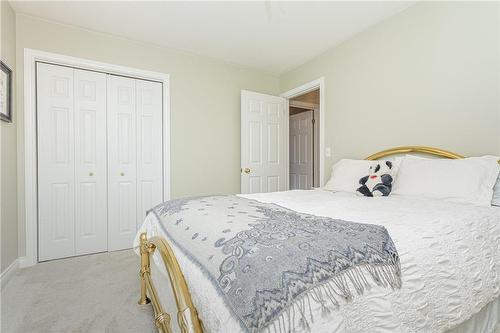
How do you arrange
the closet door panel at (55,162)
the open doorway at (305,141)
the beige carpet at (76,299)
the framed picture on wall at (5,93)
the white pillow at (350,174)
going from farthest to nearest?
the open doorway at (305,141), the closet door panel at (55,162), the white pillow at (350,174), the framed picture on wall at (5,93), the beige carpet at (76,299)

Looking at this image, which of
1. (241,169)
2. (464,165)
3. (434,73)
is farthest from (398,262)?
(241,169)

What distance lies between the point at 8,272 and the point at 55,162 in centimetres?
108

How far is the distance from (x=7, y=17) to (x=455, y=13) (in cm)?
385

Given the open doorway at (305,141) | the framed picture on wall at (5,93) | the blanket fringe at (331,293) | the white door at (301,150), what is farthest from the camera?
the white door at (301,150)

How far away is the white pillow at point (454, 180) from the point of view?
162 centimetres

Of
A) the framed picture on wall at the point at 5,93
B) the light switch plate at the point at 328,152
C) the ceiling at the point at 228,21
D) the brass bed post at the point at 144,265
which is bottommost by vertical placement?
the brass bed post at the point at 144,265

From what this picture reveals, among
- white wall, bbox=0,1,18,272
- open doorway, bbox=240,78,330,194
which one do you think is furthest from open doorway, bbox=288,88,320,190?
white wall, bbox=0,1,18,272

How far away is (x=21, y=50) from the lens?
2.53 metres

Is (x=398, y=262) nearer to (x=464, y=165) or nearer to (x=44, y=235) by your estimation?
(x=464, y=165)

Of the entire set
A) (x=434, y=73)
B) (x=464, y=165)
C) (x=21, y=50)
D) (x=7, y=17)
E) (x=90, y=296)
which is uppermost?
(x=7, y=17)

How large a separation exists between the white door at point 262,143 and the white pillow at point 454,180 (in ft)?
6.70

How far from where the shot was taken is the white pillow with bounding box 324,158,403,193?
228 cm

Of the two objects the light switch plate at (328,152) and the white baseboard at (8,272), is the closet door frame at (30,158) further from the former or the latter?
the light switch plate at (328,152)

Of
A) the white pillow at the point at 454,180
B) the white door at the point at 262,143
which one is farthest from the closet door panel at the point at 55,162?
the white pillow at the point at 454,180
